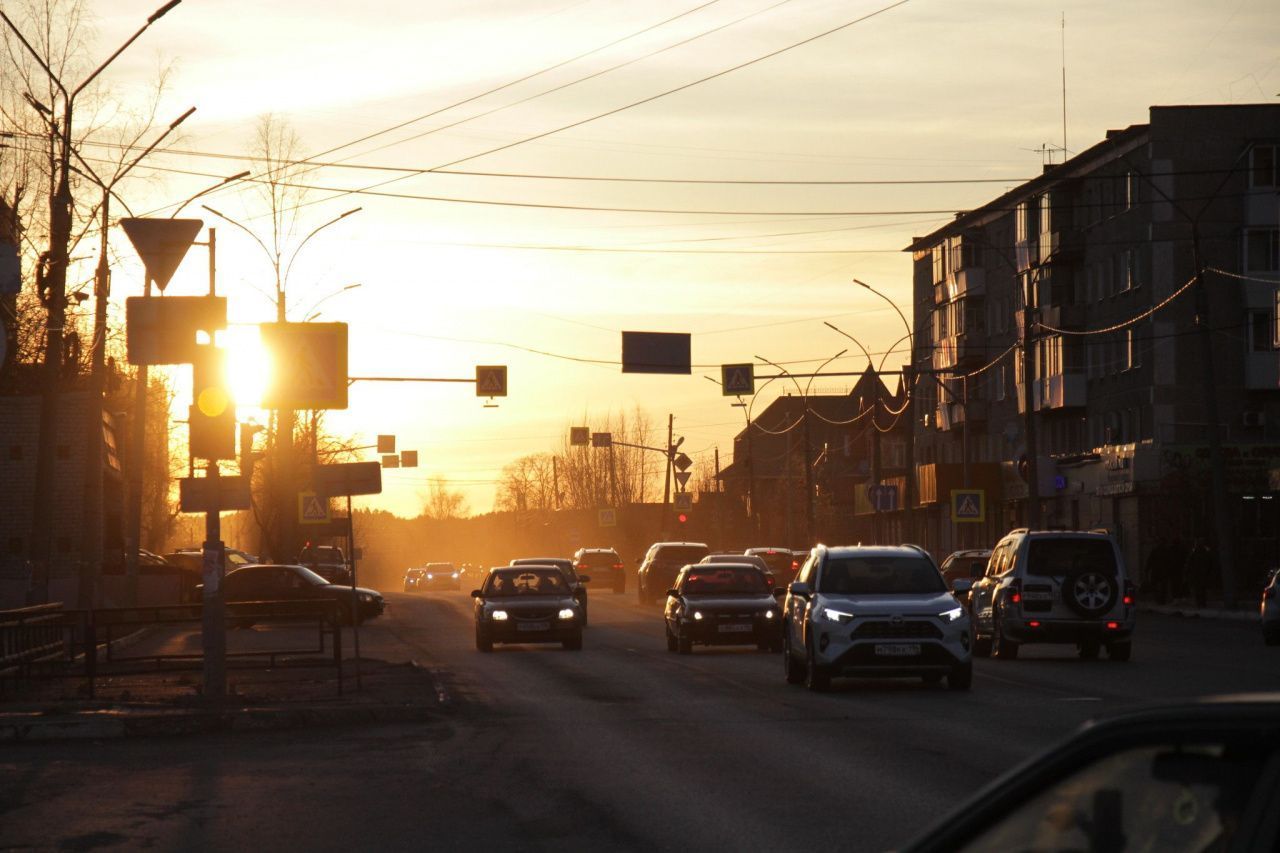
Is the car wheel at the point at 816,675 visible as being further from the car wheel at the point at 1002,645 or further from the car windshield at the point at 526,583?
the car windshield at the point at 526,583

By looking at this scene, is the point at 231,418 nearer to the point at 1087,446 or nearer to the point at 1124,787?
the point at 1124,787

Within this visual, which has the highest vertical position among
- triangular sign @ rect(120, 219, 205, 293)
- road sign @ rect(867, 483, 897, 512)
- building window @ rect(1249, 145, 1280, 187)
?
building window @ rect(1249, 145, 1280, 187)

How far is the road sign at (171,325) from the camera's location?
63.4 feet

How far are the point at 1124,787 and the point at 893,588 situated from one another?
19115 millimetres

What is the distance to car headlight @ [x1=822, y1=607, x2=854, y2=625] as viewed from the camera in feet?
70.3

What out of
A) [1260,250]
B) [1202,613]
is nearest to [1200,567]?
[1202,613]

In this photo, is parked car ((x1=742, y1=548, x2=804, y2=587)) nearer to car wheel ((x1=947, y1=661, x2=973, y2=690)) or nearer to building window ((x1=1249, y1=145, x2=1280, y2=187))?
building window ((x1=1249, y1=145, x2=1280, y2=187))

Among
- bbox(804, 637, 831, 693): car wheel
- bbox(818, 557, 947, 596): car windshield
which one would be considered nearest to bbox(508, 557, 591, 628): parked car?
bbox(818, 557, 947, 596): car windshield

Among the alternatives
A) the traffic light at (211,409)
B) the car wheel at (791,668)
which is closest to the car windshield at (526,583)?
the car wheel at (791,668)

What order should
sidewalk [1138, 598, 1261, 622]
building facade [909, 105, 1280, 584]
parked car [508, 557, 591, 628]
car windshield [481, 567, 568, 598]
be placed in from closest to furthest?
car windshield [481, 567, 568, 598] < parked car [508, 557, 591, 628] < sidewalk [1138, 598, 1261, 622] < building facade [909, 105, 1280, 584]

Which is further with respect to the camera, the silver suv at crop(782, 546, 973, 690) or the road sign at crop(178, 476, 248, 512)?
the silver suv at crop(782, 546, 973, 690)

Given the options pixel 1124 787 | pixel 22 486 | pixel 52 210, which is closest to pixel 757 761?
pixel 1124 787

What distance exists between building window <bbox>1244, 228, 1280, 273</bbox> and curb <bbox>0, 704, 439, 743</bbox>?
1999 inches

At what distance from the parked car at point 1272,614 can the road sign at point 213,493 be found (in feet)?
61.7
